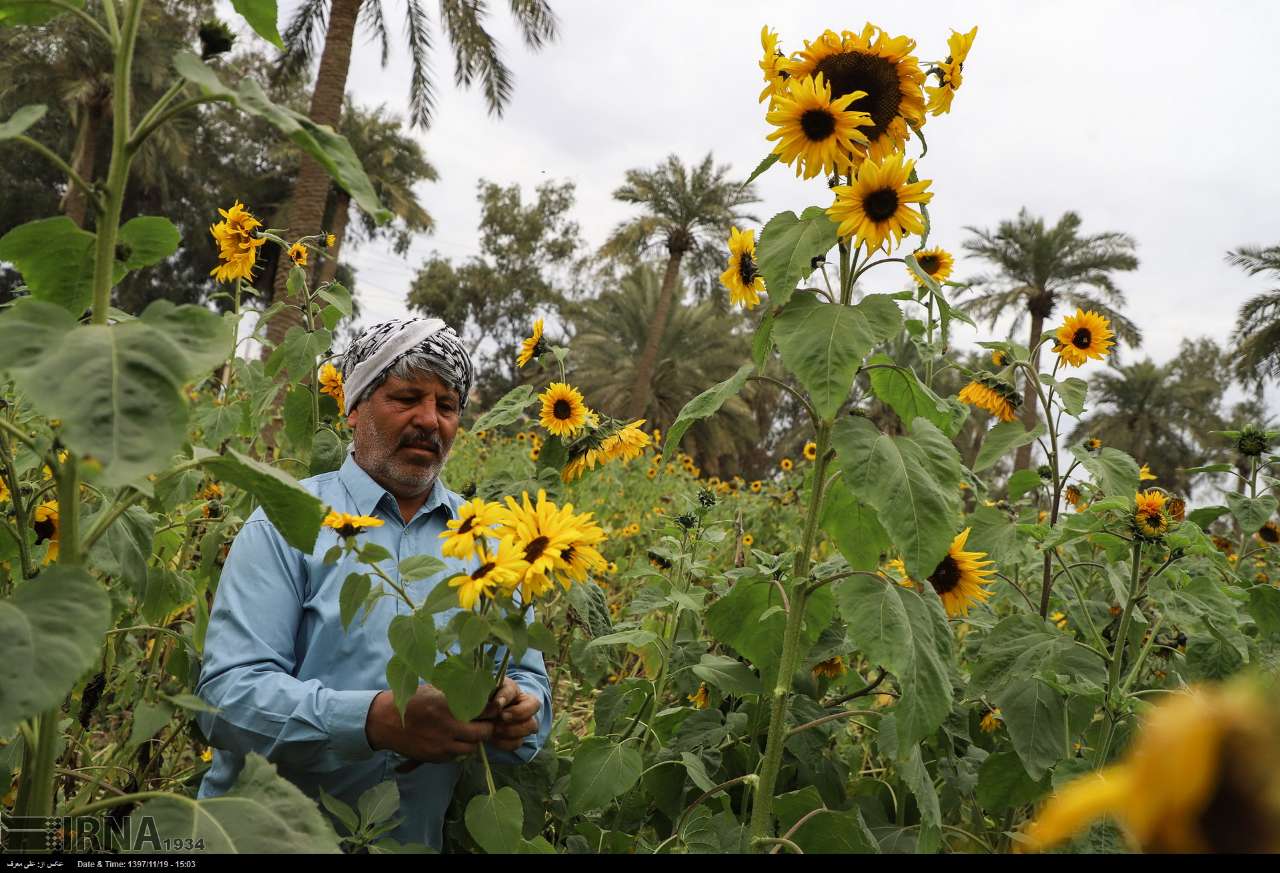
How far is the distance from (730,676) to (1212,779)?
1.58 metres

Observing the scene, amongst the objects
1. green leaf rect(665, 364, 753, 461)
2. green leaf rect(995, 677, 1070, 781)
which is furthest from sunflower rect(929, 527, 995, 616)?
green leaf rect(665, 364, 753, 461)

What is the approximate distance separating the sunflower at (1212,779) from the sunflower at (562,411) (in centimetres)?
231

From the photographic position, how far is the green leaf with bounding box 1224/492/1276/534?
2275mm

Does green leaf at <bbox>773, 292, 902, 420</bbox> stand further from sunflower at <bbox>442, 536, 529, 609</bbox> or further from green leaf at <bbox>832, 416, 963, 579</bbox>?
sunflower at <bbox>442, 536, 529, 609</bbox>

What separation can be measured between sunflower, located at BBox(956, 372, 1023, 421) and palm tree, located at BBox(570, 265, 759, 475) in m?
19.9

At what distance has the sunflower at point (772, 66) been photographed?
5.42ft

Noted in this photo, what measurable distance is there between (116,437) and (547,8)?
14065mm

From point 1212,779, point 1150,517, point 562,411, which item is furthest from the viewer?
point 562,411

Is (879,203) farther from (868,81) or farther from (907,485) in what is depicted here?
(907,485)

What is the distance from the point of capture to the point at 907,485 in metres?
1.33

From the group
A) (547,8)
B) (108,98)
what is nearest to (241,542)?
(547,8)

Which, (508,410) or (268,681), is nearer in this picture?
(268,681)

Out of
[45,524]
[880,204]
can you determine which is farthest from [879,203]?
[45,524]

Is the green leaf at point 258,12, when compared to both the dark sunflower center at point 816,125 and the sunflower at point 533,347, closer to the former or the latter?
the dark sunflower center at point 816,125
